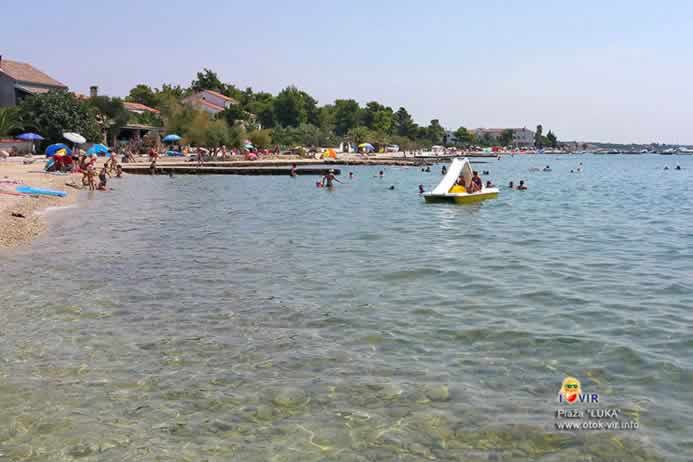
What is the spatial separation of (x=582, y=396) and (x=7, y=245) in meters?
15.3

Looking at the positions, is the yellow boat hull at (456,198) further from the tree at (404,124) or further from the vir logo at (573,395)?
the tree at (404,124)

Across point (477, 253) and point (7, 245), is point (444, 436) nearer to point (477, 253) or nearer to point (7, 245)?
point (477, 253)

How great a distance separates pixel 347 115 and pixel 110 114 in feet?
308

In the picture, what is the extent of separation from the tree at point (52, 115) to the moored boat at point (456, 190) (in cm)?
4036

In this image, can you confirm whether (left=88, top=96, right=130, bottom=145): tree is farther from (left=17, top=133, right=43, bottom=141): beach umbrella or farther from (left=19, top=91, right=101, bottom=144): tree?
(left=17, top=133, right=43, bottom=141): beach umbrella

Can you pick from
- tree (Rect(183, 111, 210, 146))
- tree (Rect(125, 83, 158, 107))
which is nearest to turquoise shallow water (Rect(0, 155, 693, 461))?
tree (Rect(183, 111, 210, 146))

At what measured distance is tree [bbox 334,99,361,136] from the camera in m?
159

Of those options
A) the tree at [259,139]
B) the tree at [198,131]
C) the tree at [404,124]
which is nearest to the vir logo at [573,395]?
the tree at [198,131]

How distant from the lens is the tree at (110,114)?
68812 mm

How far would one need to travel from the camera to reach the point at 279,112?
433 ft

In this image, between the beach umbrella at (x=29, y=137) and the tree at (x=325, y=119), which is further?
the tree at (x=325, y=119)

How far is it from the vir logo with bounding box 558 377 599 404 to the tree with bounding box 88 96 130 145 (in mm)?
67795

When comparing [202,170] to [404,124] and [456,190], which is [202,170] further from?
[404,124]

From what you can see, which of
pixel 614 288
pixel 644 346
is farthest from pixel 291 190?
pixel 644 346
